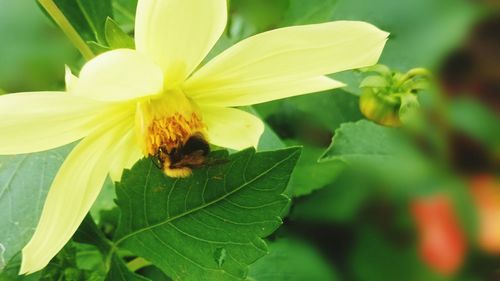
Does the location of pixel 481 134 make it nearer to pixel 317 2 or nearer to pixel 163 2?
pixel 317 2

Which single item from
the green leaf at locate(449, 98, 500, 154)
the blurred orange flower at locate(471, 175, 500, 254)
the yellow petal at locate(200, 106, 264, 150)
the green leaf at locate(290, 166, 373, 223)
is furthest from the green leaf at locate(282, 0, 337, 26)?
the blurred orange flower at locate(471, 175, 500, 254)

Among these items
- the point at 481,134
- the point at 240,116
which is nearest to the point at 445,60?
the point at 481,134

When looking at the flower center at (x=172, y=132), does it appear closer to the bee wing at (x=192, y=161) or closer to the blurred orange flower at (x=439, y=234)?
the bee wing at (x=192, y=161)

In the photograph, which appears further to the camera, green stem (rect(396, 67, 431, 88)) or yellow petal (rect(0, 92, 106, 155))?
green stem (rect(396, 67, 431, 88))

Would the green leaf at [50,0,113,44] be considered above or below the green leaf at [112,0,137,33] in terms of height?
above

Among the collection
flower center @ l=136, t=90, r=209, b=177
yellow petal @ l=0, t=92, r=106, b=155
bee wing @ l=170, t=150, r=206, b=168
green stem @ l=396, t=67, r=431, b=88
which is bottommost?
green stem @ l=396, t=67, r=431, b=88

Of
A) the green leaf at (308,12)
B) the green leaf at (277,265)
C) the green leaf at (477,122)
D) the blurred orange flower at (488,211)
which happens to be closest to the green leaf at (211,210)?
the green leaf at (277,265)

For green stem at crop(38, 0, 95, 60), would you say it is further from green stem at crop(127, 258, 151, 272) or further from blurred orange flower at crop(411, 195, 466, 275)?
blurred orange flower at crop(411, 195, 466, 275)
